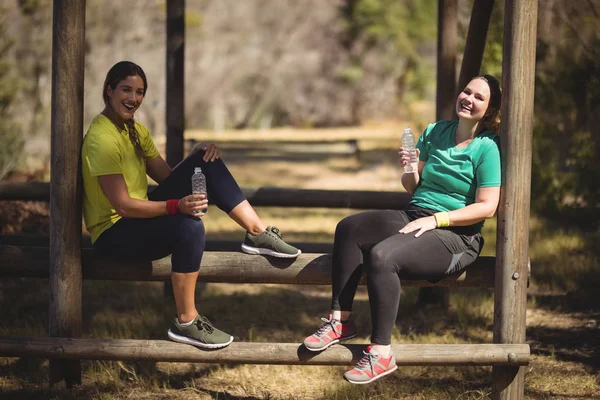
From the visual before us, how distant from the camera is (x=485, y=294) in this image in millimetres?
7246

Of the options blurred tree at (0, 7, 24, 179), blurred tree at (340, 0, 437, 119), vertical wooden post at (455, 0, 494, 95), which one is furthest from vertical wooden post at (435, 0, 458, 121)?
blurred tree at (340, 0, 437, 119)

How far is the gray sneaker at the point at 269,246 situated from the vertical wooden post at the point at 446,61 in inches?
101

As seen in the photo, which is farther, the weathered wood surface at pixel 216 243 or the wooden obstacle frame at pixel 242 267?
the weathered wood surface at pixel 216 243

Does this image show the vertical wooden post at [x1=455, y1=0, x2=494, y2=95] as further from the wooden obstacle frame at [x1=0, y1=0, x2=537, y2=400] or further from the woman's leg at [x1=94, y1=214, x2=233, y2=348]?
the woman's leg at [x1=94, y1=214, x2=233, y2=348]

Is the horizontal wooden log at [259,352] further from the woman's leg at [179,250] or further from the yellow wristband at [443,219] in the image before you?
the yellow wristband at [443,219]

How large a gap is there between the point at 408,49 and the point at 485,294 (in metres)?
31.6

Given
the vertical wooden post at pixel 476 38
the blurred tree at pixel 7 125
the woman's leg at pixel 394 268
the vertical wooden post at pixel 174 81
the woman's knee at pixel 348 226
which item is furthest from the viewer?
the blurred tree at pixel 7 125

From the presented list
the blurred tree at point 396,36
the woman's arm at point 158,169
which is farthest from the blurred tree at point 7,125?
the blurred tree at point 396,36

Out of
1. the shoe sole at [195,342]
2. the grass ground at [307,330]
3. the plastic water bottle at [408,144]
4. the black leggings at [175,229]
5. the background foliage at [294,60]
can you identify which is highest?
the background foliage at [294,60]

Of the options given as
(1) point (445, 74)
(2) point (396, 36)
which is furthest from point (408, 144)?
(2) point (396, 36)

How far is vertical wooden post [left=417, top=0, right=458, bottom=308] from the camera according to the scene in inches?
264

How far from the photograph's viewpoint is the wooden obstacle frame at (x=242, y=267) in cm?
428

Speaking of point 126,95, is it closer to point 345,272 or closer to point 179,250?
point 179,250

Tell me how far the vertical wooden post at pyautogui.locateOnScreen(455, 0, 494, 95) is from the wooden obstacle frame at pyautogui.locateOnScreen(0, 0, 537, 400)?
1513mm
